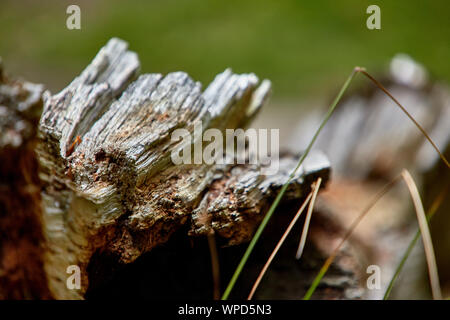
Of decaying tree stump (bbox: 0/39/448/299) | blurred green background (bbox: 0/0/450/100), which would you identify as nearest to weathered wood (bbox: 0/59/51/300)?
decaying tree stump (bbox: 0/39/448/299)

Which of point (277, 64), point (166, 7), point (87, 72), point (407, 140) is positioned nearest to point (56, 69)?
point (166, 7)

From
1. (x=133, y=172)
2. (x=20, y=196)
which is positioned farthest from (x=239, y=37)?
(x=20, y=196)

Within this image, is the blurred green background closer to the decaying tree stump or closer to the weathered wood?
the decaying tree stump

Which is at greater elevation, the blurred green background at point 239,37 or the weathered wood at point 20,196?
the blurred green background at point 239,37

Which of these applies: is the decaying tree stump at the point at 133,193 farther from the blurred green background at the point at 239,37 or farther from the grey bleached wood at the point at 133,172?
the blurred green background at the point at 239,37

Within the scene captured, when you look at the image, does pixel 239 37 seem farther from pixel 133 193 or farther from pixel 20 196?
pixel 20 196

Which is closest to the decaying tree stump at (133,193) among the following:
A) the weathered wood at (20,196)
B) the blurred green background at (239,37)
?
the weathered wood at (20,196)
